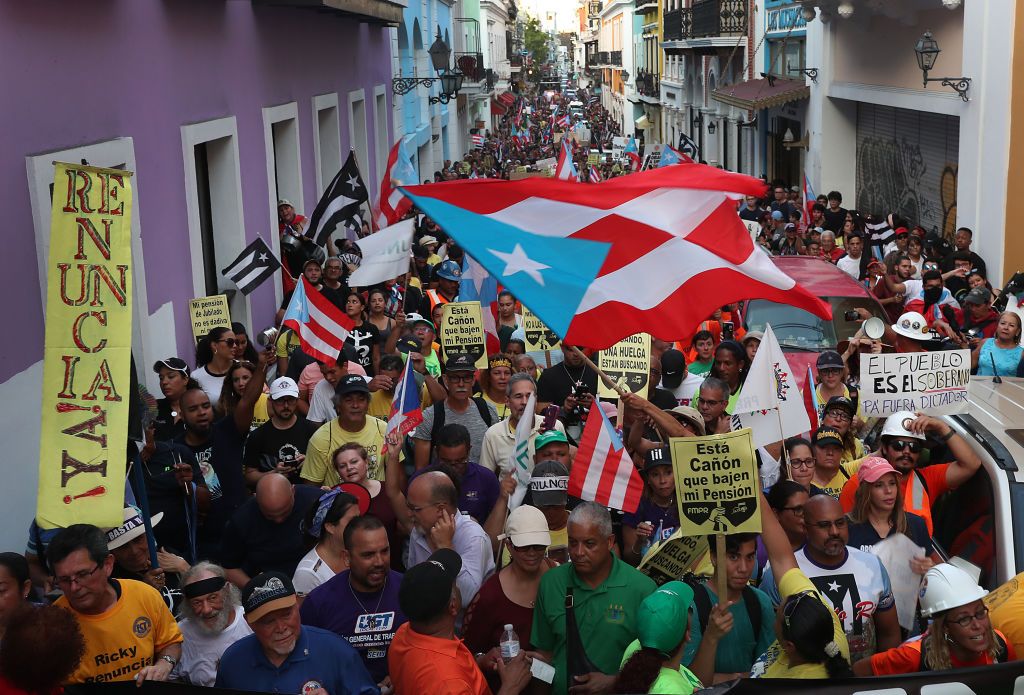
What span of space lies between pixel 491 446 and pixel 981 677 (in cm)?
383

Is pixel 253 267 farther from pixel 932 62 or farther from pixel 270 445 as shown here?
pixel 932 62

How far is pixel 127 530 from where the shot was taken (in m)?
5.54

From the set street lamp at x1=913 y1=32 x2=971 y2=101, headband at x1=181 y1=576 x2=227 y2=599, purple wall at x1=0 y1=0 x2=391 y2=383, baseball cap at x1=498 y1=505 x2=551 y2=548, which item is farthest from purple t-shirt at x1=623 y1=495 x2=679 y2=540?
street lamp at x1=913 y1=32 x2=971 y2=101

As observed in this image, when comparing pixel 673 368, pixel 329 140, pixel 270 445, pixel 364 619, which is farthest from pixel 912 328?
pixel 329 140

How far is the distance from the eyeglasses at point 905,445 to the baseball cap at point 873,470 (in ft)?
2.18

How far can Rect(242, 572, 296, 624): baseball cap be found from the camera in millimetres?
4500

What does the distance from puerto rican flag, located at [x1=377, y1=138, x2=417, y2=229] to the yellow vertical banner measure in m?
7.61

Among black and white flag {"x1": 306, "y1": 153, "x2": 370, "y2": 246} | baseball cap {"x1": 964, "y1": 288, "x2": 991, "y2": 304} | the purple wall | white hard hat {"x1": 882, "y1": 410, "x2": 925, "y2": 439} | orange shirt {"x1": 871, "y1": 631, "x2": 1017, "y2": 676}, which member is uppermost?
the purple wall

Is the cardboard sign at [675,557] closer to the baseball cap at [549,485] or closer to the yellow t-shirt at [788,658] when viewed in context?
the yellow t-shirt at [788,658]

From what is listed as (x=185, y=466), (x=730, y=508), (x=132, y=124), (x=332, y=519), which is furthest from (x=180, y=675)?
(x=132, y=124)

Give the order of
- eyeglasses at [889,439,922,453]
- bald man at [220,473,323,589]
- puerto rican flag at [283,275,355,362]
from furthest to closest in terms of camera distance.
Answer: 1. puerto rican flag at [283,275,355,362]
2. eyeglasses at [889,439,922,453]
3. bald man at [220,473,323,589]

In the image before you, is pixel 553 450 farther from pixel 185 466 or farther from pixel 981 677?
pixel 981 677

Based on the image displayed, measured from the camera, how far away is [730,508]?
4.85 metres

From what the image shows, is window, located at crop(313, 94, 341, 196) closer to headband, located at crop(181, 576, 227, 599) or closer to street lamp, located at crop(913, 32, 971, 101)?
street lamp, located at crop(913, 32, 971, 101)
